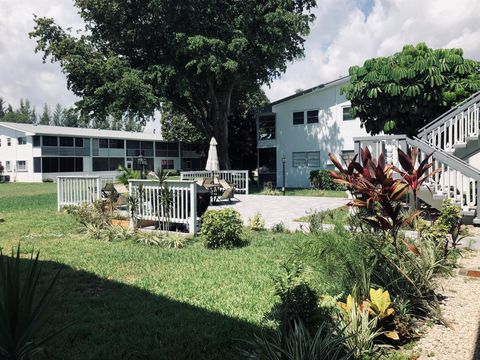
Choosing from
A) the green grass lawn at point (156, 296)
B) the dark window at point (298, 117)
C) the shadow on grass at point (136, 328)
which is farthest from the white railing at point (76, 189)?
the dark window at point (298, 117)

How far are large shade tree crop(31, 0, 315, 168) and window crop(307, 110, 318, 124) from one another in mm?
3923

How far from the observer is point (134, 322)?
3582 millimetres

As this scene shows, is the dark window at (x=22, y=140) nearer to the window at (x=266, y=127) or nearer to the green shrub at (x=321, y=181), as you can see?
the window at (x=266, y=127)

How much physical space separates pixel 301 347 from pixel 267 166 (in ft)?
80.0

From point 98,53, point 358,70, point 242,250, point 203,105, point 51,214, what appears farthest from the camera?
point 203,105

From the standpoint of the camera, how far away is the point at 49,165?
1528 inches

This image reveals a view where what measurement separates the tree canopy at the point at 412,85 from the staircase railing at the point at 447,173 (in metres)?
4.10

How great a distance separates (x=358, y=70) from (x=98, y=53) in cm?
1434

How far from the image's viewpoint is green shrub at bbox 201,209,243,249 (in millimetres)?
6859

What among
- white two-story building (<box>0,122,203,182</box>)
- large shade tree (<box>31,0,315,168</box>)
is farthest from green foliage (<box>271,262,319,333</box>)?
white two-story building (<box>0,122,203,182</box>)

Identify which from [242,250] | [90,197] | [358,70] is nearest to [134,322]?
[242,250]

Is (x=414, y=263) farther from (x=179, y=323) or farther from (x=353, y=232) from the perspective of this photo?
(x=179, y=323)

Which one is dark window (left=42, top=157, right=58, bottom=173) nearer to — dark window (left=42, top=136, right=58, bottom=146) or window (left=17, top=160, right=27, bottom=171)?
dark window (left=42, top=136, right=58, bottom=146)

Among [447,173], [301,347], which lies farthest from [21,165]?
[301,347]
